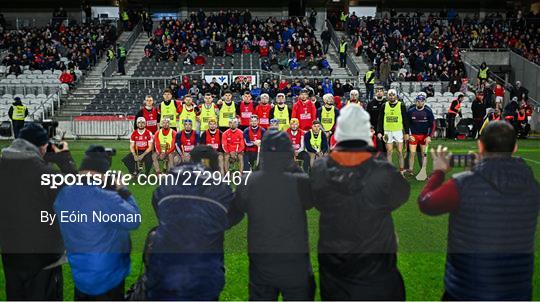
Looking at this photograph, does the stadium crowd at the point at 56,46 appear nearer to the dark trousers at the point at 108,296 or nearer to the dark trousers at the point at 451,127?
the dark trousers at the point at 451,127

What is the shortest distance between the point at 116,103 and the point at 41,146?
64.1 ft

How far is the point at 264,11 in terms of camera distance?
40.6 meters

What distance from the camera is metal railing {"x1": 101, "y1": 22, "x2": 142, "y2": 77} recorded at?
28728mm

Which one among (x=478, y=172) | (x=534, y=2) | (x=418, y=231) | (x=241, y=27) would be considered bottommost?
(x=418, y=231)

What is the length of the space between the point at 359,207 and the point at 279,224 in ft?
2.03

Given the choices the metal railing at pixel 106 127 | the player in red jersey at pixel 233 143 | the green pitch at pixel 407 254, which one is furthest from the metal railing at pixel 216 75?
the green pitch at pixel 407 254

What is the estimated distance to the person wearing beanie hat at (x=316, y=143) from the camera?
1266 cm

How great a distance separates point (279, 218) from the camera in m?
3.97

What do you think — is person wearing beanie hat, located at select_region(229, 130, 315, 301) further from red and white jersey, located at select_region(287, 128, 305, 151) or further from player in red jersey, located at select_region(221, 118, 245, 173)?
player in red jersey, located at select_region(221, 118, 245, 173)

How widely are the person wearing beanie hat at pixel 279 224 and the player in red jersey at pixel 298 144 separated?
851 cm

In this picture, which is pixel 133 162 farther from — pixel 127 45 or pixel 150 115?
pixel 127 45

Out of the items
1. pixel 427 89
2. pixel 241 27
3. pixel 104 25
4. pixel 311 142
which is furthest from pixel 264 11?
pixel 311 142

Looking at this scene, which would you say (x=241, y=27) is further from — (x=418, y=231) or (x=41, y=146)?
(x=41, y=146)

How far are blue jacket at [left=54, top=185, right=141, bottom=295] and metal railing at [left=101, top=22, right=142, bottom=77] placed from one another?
25.0 metres
